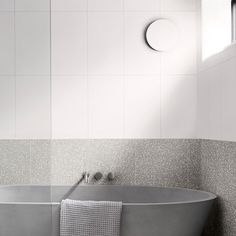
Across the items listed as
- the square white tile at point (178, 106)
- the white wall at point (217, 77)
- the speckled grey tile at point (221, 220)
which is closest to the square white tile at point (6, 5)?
the white wall at point (217, 77)

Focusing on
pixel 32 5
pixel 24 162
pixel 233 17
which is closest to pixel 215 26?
pixel 233 17

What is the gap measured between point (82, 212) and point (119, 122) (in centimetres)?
112

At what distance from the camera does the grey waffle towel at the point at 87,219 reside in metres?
3.29

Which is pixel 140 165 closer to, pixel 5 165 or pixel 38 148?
pixel 38 148

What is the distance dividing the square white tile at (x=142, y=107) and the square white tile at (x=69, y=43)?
0.43 m

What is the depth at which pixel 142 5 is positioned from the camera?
431 centimetres

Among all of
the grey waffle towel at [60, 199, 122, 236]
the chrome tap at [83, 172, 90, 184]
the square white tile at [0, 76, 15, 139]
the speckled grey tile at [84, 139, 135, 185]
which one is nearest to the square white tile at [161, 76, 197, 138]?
the speckled grey tile at [84, 139, 135, 185]

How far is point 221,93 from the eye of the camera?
3625mm

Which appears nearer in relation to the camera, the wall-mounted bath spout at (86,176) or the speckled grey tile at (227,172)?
the speckled grey tile at (227,172)

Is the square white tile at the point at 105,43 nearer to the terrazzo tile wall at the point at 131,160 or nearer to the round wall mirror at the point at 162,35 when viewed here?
the round wall mirror at the point at 162,35

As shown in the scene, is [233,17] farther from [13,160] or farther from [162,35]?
[13,160]

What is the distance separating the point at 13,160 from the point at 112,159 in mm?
2048

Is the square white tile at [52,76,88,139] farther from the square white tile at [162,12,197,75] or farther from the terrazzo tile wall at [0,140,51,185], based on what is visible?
the terrazzo tile wall at [0,140,51,185]

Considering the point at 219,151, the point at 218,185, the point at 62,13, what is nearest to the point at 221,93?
the point at 219,151
